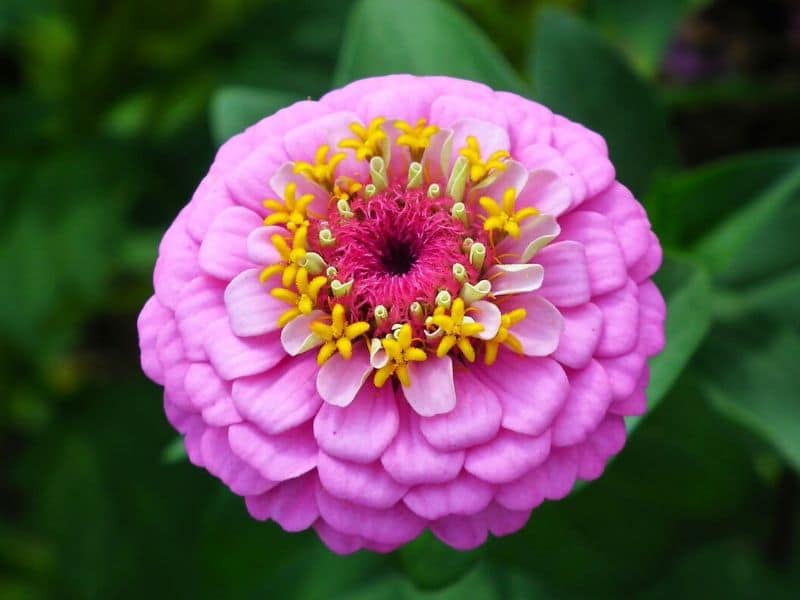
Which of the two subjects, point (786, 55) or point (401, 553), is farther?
point (786, 55)

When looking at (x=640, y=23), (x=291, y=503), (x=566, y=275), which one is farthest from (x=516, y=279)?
(x=640, y=23)

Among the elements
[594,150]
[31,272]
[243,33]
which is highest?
[594,150]

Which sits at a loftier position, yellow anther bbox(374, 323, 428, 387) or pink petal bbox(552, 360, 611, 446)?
pink petal bbox(552, 360, 611, 446)

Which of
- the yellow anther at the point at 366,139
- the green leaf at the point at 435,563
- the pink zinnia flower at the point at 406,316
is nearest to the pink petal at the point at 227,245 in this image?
the pink zinnia flower at the point at 406,316

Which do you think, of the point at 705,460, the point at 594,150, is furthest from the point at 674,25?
the point at 594,150

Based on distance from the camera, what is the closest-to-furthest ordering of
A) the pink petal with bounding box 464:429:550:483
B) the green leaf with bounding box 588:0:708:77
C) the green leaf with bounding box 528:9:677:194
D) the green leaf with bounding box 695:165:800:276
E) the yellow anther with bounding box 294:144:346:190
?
the pink petal with bounding box 464:429:550:483 < the yellow anther with bounding box 294:144:346:190 < the green leaf with bounding box 695:165:800:276 < the green leaf with bounding box 528:9:677:194 < the green leaf with bounding box 588:0:708:77

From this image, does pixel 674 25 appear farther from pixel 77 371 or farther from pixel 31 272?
pixel 77 371

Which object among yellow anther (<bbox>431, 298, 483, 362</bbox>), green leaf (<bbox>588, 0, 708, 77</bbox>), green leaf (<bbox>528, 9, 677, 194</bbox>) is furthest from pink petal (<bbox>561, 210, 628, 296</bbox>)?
green leaf (<bbox>588, 0, 708, 77</bbox>)

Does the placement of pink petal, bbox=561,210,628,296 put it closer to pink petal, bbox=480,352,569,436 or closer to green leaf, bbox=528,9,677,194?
pink petal, bbox=480,352,569,436
